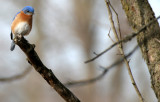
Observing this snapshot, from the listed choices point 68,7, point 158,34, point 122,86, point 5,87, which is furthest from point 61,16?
point 158,34

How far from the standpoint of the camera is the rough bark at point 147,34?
10.7 ft

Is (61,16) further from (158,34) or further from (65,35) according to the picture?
(158,34)

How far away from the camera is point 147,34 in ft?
11.0

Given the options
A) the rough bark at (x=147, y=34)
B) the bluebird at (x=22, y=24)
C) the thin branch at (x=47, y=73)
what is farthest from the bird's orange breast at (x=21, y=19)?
the rough bark at (x=147, y=34)

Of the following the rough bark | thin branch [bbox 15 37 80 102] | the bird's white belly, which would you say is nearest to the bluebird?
the bird's white belly

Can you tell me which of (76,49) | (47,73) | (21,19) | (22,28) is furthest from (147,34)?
(76,49)

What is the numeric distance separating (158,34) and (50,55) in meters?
9.89

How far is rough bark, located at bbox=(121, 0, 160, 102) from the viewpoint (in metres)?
3.27

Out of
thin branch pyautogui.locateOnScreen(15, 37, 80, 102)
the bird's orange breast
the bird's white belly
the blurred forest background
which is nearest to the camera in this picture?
thin branch pyautogui.locateOnScreen(15, 37, 80, 102)

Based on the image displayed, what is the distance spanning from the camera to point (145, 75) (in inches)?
427

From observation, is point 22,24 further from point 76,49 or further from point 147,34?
point 76,49

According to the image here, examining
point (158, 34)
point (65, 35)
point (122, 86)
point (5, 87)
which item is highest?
point (158, 34)

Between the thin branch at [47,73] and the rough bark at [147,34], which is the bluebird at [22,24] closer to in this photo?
the thin branch at [47,73]

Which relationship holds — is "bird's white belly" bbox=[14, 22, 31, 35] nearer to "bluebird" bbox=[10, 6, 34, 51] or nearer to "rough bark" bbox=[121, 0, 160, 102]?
"bluebird" bbox=[10, 6, 34, 51]
